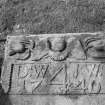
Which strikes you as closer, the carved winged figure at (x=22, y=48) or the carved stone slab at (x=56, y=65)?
the carved stone slab at (x=56, y=65)

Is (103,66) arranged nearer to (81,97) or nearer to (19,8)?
(81,97)

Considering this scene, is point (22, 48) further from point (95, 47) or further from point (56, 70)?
point (95, 47)

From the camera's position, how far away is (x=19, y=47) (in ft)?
10.8

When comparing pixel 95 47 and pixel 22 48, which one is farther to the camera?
pixel 22 48

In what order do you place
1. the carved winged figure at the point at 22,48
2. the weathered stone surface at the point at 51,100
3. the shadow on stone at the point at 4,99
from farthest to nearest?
the carved winged figure at the point at 22,48 < the shadow on stone at the point at 4,99 < the weathered stone surface at the point at 51,100

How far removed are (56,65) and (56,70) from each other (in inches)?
2.5

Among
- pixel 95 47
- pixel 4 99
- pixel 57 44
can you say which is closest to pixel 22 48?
→ pixel 57 44

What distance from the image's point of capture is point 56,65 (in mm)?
3197

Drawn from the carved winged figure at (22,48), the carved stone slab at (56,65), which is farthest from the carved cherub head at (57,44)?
the carved winged figure at (22,48)

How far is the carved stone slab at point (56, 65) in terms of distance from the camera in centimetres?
311

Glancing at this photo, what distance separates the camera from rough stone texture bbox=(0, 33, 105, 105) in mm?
3088

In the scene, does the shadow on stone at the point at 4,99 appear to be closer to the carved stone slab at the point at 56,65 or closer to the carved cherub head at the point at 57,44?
the carved stone slab at the point at 56,65

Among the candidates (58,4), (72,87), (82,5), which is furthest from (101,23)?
(72,87)

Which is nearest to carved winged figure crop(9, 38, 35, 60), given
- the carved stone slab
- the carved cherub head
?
the carved stone slab
